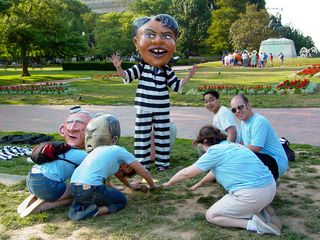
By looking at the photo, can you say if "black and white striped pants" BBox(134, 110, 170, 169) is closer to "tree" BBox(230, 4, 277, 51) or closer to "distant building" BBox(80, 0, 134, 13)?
"tree" BBox(230, 4, 277, 51)

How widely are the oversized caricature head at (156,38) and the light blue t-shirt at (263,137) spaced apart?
172cm

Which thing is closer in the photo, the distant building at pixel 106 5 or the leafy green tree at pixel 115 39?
the leafy green tree at pixel 115 39

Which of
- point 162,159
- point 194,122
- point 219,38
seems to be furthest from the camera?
point 219,38

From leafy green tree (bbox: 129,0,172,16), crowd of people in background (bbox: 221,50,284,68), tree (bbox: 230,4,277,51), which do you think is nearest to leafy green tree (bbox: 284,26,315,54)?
tree (bbox: 230,4,277,51)

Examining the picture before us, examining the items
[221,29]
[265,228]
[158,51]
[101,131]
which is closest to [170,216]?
[265,228]

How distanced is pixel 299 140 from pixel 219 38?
48.4 metres

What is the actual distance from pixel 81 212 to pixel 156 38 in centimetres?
266

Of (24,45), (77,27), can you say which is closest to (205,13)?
(77,27)

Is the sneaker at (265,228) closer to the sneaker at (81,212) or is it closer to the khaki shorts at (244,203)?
the khaki shorts at (244,203)

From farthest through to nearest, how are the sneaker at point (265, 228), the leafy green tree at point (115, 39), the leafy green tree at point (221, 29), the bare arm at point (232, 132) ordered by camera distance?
the leafy green tree at point (221, 29)
the leafy green tree at point (115, 39)
the bare arm at point (232, 132)
the sneaker at point (265, 228)

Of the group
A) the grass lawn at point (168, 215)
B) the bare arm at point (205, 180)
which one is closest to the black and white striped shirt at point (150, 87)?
the grass lawn at point (168, 215)

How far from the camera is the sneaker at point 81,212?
4.16 meters

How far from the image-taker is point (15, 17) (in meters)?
25.7

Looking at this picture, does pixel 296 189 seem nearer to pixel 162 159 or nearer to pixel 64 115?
pixel 162 159
